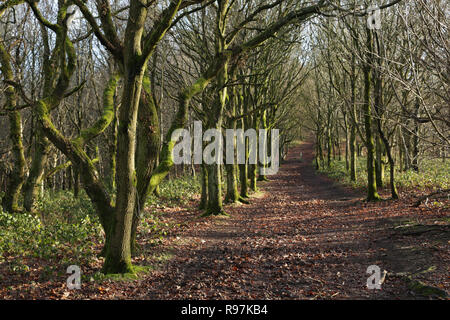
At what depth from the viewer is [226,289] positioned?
562 cm

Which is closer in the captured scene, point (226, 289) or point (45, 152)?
point (226, 289)

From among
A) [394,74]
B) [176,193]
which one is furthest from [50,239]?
[176,193]

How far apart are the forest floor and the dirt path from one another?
0.06 ft

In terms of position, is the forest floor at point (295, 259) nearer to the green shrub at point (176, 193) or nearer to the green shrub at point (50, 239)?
the green shrub at point (50, 239)

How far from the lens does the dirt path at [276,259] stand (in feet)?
17.9

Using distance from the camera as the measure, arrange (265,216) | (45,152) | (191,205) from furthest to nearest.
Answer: (191,205)
(265,216)
(45,152)

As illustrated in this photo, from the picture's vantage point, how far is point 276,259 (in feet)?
24.0

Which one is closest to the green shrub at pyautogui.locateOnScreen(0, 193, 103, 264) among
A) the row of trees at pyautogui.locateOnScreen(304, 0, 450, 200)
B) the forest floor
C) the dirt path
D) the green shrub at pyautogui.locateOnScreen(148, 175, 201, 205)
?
the forest floor

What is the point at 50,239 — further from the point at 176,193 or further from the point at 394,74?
the point at 176,193

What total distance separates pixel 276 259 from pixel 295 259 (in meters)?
0.41

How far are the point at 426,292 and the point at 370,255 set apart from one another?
7.98 feet

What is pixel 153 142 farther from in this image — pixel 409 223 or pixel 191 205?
pixel 191 205

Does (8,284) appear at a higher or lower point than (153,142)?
lower
